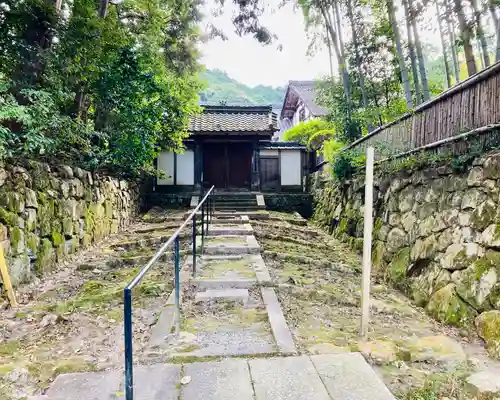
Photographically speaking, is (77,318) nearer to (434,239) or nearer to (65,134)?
(65,134)

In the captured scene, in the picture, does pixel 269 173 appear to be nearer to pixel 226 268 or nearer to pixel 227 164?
pixel 227 164

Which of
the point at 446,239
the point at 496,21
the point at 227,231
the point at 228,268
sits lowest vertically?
the point at 228,268

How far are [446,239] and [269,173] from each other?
1033 cm

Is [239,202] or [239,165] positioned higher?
[239,165]

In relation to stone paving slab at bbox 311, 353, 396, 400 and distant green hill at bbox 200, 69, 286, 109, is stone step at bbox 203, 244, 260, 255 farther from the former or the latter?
distant green hill at bbox 200, 69, 286, 109

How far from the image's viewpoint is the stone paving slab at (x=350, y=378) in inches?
83.4

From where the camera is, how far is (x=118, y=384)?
2238 millimetres

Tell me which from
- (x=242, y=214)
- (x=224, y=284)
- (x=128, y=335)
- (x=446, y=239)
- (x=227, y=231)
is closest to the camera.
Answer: (x=128, y=335)

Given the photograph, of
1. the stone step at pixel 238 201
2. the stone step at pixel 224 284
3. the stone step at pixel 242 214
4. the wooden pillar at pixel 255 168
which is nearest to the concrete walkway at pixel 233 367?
the stone step at pixel 224 284

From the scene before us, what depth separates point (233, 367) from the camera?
2420 mm

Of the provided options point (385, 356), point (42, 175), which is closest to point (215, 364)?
point (385, 356)

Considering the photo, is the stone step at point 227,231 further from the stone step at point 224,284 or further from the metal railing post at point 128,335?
the metal railing post at point 128,335

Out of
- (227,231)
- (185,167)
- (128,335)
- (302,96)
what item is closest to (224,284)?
(128,335)

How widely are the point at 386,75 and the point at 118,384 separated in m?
9.89
